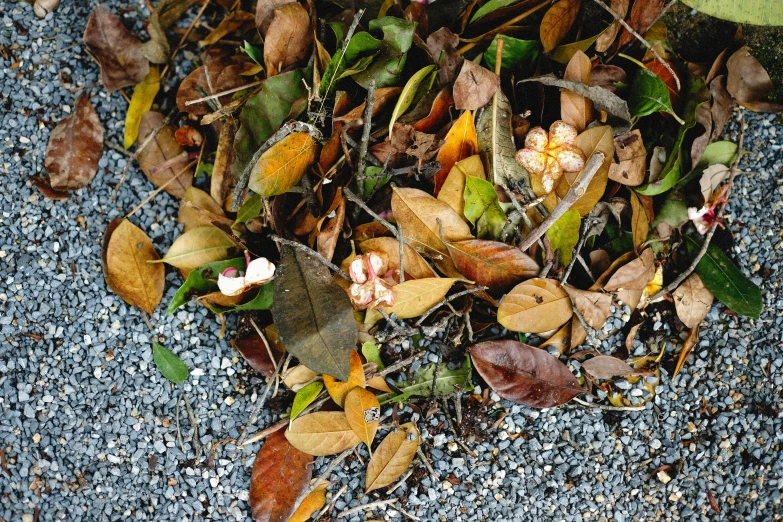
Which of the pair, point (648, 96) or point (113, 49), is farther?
point (113, 49)

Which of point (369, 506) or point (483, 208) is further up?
point (483, 208)

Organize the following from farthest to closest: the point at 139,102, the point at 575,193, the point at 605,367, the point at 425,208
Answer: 1. the point at 139,102
2. the point at 605,367
3. the point at 425,208
4. the point at 575,193

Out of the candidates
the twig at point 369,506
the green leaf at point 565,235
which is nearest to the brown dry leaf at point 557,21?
the green leaf at point 565,235

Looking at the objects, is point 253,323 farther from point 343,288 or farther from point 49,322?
point 49,322

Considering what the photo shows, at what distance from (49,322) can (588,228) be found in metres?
1.14

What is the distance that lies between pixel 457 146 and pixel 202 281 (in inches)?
23.0

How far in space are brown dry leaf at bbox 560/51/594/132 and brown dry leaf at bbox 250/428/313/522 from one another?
0.87 metres

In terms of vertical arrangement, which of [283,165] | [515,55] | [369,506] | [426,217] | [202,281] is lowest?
[369,506]

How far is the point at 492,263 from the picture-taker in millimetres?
1292

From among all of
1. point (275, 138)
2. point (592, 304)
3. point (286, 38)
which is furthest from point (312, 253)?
point (592, 304)

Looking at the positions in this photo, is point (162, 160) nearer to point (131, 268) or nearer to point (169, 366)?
point (131, 268)

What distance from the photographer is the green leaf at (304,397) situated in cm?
132

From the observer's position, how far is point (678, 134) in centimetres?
134

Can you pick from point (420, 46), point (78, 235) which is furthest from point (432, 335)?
point (78, 235)
